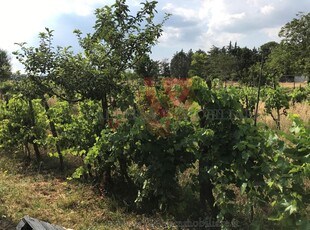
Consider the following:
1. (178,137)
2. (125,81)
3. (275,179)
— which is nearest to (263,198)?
(275,179)

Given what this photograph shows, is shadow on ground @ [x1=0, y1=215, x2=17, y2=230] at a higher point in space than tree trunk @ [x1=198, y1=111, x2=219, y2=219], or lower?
lower

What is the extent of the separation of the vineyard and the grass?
16mm

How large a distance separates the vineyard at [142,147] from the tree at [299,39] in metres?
22.7

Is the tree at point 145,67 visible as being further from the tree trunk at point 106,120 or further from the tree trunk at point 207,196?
the tree trunk at point 207,196

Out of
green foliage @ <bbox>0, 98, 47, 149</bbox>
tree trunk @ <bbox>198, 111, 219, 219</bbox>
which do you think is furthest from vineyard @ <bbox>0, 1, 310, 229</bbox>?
green foliage @ <bbox>0, 98, 47, 149</bbox>

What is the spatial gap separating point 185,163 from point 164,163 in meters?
0.24

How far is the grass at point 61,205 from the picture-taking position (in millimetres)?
4133

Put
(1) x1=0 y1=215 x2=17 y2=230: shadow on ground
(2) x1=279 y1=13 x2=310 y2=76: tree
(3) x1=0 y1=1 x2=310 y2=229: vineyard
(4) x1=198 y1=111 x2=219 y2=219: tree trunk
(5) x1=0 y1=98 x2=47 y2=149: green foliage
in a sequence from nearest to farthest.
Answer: (3) x1=0 y1=1 x2=310 y2=229: vineyard, (4) x1=198 y1=111 x2=219 y2=219: tree trunk, (1) x1=0 y1=215 x2=17 y2=230: shadow on ground, (5) x1=0 y1=98 x2=47 y2=149: green foliage, (2) x1=279 y1=13 x2=310 y2=76: tree

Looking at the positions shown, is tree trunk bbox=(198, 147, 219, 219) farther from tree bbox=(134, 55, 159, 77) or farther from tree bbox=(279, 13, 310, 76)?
tree bbox=(279, 13, 310, 76)

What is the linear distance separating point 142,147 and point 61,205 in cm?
151

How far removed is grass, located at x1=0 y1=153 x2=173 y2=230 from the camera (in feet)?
13.6

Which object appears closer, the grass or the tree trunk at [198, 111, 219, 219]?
the tree trunk at [198, 111, 219, 219]

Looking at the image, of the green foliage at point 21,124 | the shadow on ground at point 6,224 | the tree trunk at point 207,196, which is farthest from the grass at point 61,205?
the green foliage at point 21,124

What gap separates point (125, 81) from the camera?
4996 mm
